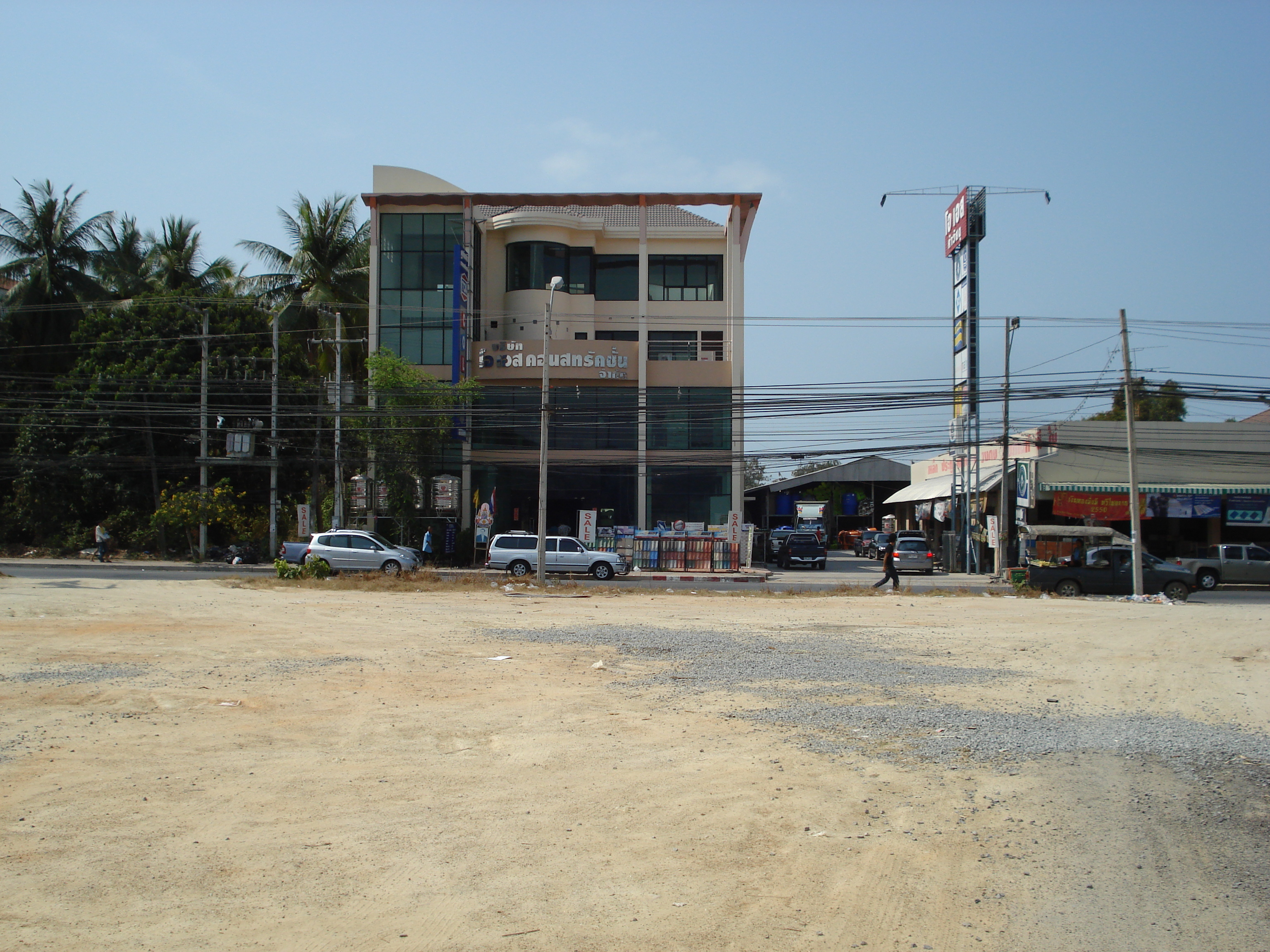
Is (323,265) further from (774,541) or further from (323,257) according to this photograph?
(774,541)

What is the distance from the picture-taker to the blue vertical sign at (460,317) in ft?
138

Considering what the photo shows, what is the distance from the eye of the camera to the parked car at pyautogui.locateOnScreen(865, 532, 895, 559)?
5341cm

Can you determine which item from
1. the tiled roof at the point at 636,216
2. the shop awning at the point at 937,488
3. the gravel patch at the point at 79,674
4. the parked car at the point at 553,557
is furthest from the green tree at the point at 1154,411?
the gravel patch at the point at 79,674

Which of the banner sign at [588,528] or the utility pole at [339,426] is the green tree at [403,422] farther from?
the banner sign at [588,528]

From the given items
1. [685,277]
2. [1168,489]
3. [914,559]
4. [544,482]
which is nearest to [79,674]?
[544,482]

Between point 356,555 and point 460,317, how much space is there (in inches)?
573

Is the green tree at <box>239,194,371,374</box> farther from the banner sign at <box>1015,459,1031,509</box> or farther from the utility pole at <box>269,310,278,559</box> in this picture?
the banner sign at <box>1015,459,1031,509</box>

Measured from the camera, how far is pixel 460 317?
4231 centimetres

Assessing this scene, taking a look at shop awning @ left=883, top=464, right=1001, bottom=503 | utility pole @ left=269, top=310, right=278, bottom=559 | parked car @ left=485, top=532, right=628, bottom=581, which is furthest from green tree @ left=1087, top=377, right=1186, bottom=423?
utility pole @ left=269, top=310, right=278, bottom=559

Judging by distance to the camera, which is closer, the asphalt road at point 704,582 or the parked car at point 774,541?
the asphalt road at point 704,582

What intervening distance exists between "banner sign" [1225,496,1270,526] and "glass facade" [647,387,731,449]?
21.5 m

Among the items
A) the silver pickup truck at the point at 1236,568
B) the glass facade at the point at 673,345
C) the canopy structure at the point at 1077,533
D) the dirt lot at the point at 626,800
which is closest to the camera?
the dirt lot at the point at 626,800

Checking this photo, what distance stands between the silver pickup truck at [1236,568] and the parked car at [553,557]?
20.4m

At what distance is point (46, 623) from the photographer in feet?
54.7
